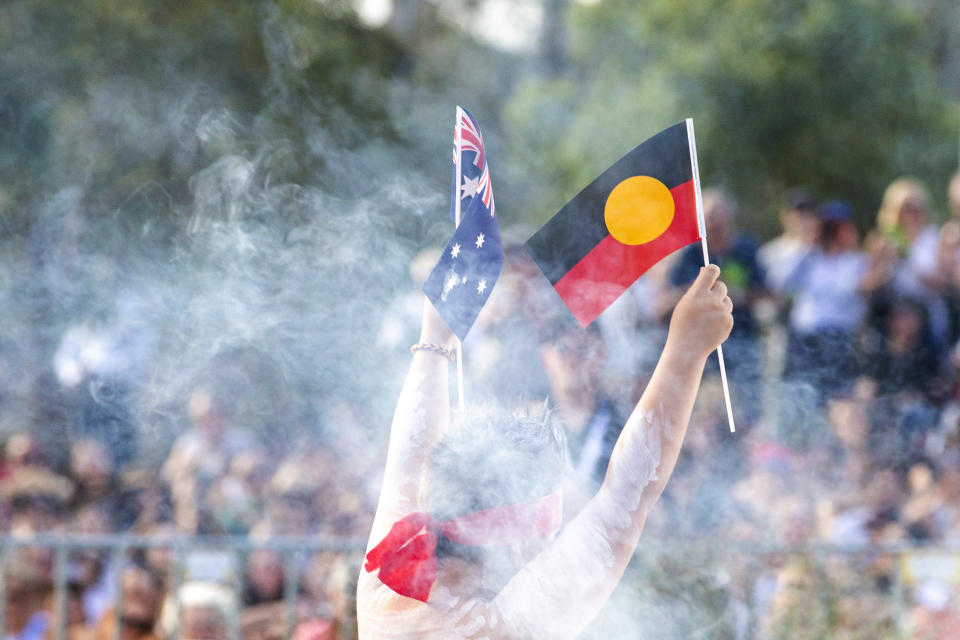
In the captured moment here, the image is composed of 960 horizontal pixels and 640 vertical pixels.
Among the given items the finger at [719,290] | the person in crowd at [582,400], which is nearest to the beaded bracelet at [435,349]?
the finger at [719,290]

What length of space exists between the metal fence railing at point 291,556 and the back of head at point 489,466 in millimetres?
2255

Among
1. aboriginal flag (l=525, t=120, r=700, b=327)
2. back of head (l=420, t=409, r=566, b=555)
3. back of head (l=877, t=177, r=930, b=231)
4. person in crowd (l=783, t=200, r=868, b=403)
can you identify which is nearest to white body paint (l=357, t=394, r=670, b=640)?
back of head (l=420, t=409, r=566, b=555)

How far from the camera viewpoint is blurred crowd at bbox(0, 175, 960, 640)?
4.74 metres

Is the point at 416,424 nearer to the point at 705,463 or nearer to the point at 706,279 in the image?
the point at 706,279

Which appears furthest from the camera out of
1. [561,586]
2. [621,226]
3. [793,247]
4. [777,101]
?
[777,101]

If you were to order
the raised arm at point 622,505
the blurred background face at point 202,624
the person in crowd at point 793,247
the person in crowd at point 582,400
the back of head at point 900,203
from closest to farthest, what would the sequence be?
the raised arm at point 622,505 < the person in crowd at point 582,400 < the blurred background face at point 202,624 < the back of head at point 900,203 < the person in crowd at point 793,247

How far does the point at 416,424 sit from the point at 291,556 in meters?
2.62

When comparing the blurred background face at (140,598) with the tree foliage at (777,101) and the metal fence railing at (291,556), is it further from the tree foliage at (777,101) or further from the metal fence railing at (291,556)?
the tree foliage at (777,101)

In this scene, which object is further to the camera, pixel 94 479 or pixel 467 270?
pixel 94 479

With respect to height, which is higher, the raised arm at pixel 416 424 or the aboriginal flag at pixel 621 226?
the aboriginal flag at pixel 621 226

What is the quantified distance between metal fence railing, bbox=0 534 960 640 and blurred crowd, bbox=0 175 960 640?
2cm

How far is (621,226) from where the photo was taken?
274 centimetres

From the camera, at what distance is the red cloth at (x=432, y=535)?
238 centimetres

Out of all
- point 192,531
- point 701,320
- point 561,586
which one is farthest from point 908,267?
point 561,586
